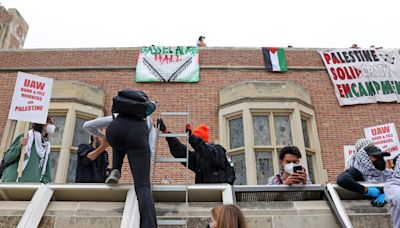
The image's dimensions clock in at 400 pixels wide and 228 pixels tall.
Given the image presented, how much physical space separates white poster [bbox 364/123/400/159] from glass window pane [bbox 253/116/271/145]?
2.18 m

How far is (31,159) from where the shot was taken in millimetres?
4637

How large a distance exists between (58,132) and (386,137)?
755 cm

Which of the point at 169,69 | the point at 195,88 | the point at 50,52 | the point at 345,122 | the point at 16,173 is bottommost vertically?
the point at 16,173

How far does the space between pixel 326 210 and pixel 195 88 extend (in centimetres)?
608

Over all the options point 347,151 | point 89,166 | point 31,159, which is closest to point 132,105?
point 89,166

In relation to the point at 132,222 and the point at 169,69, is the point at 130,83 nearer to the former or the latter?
the point at 169,69

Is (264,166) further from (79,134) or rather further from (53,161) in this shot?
(53,161)

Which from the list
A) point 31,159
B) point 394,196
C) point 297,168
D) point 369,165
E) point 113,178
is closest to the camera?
point 394,196

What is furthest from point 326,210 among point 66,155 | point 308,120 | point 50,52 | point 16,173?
point 50,52

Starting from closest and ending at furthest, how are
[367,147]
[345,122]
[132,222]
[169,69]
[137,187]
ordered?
[132,222] → [137,187] → [367,147] → [345,122] → [169,69]

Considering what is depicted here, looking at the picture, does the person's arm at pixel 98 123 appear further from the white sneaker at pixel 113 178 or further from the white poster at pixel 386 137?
the white poster at pixel 386 137

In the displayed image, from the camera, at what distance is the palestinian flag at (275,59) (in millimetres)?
9234

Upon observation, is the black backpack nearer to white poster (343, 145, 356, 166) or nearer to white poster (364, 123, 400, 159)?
white poster (364, 123, 400, 159)

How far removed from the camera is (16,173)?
4.63 m
